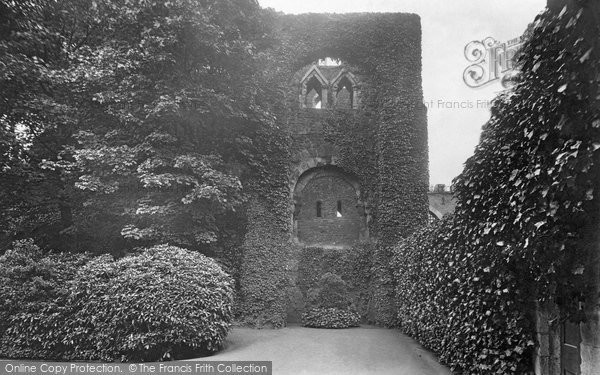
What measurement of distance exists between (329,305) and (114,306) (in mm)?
7517

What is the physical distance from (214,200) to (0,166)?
628 centimetres

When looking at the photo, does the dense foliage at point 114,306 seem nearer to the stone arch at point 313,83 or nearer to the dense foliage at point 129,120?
the dense foliage at point 129,120

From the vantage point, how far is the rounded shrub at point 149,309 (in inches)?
342

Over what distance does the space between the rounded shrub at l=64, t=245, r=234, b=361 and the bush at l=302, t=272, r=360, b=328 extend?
475 centimetres

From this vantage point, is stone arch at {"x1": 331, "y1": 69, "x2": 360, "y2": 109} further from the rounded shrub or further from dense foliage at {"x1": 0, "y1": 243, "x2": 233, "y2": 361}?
the rounded shrub

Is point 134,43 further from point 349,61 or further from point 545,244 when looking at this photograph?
point 545,244

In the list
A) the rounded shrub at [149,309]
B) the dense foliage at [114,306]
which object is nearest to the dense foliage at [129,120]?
the dense foliage at [114,306]

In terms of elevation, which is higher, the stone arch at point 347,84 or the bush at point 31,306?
the stone arch at point 347,84

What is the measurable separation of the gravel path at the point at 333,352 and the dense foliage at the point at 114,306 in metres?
0.92

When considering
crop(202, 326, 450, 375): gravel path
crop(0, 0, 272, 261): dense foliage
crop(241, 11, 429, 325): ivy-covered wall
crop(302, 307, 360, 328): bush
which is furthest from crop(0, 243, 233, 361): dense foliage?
→ crop(241, 11, 429, 325): ivy-covered wall

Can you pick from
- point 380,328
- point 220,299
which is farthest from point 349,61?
point 220,299

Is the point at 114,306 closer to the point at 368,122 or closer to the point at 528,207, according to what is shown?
the point at 528,207

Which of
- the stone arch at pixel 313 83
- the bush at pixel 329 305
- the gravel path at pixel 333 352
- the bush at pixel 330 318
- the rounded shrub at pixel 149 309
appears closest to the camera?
Answer: the gravel path at pixel 333 352

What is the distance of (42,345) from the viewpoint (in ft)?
31.6
